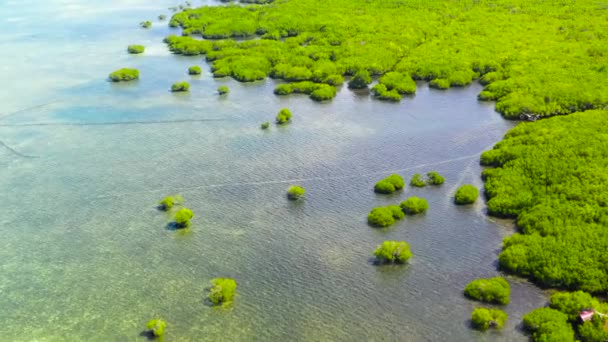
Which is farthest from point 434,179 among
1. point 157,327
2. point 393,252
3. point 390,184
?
point 157,327

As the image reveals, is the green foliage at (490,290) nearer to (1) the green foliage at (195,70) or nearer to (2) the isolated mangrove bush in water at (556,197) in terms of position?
(2) the isolated mangrove bush in water at (556,197)

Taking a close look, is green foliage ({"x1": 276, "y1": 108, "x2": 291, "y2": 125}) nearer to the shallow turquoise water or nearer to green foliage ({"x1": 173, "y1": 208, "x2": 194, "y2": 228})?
the shallow turquoise water

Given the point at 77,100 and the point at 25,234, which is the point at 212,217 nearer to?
the point at 25,234

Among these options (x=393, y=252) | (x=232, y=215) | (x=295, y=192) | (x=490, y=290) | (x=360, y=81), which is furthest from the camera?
(x=360, y=81)

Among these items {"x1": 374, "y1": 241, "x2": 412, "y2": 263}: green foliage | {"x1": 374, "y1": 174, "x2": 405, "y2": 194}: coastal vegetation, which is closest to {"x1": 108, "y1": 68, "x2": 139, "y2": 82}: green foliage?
{"x1": 374, "y1": 174, "x2": 405, "y2": 194}: coastal vegetation

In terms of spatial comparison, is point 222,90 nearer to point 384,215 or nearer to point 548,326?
point 384,215

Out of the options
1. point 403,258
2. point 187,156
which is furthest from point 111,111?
point 403,258
